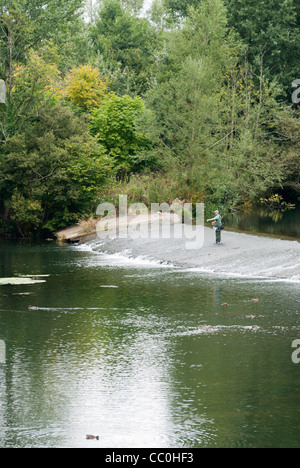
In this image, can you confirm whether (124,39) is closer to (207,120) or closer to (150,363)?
(207,120)

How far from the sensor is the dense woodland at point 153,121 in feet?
140

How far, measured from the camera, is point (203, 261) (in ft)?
97.1

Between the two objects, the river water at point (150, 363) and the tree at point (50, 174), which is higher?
the tree at point (50, 174)

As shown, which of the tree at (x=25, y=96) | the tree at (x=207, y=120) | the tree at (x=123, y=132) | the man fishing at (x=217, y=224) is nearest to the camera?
the man fishing at (x=217, y=224)

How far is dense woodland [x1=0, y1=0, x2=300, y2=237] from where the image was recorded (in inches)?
1684

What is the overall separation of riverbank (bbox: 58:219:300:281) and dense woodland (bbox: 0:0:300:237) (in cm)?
622

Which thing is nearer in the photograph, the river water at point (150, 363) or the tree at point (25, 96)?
the river water at point (150, 363)

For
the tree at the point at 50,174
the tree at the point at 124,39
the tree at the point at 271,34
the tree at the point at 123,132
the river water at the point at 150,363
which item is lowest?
the river water at the point at 150,363

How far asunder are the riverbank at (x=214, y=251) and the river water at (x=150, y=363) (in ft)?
5.42

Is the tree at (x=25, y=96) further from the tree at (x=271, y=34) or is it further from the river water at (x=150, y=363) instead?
the tree at (x=271, y=34)

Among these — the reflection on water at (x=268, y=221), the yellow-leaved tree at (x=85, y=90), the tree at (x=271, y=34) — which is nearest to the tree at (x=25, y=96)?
the yellow-leaved tree at (x=85, y=90)

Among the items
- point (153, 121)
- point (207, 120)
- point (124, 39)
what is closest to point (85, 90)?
point (153, 121)

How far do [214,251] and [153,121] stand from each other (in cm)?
2061

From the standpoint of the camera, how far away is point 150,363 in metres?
15.3
